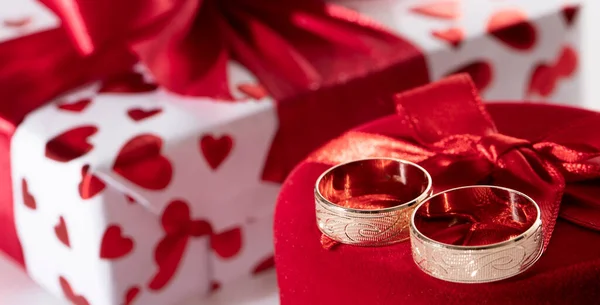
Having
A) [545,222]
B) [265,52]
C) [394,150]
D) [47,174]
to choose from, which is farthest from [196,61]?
[545,222]

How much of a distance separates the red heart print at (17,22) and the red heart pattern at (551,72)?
0.66m

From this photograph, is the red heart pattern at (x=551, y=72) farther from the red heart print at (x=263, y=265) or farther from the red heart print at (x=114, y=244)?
the red heart print at (x=114, y=244)

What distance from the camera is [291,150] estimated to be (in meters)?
1.09

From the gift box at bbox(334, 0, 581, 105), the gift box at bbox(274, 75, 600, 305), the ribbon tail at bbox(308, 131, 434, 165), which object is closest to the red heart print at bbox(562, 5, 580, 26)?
the gift box at bbox(334, 0, 581, 105)

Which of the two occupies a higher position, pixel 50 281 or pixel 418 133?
pixel 418 133

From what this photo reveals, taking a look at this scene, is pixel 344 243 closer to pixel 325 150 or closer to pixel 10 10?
pixel 325 150

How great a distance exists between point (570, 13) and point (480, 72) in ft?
0.54

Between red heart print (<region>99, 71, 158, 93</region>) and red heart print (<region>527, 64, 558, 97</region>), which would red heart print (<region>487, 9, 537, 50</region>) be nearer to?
red heart print (<region>527, 64, 558, 97</region>)

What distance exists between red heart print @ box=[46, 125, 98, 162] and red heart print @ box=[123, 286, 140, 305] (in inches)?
6.1

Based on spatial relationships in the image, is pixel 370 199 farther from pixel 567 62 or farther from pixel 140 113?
pixel 567 62

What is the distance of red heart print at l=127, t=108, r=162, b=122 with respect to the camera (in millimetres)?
1027

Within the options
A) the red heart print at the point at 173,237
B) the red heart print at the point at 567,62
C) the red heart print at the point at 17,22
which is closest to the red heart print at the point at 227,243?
the red heart print at the point at 173,237

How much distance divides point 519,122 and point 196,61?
0.39 metres

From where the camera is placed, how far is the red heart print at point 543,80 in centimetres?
129
